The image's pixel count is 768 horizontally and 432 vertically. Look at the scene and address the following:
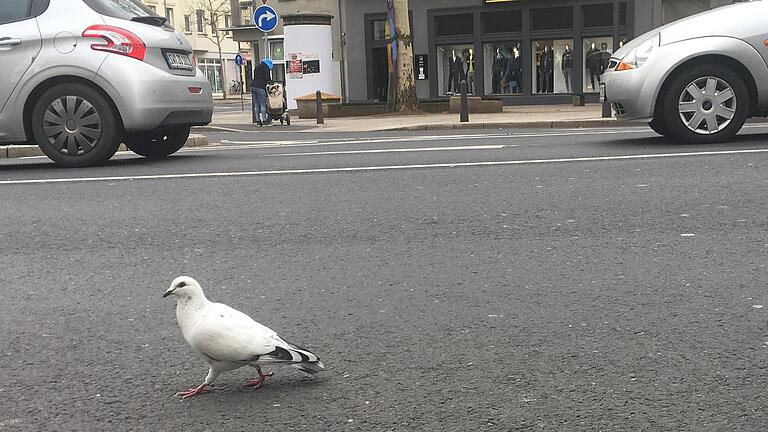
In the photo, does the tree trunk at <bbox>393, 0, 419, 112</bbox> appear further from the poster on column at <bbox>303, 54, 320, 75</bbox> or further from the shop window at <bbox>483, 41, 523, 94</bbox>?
the shop window at <bbox>483, 41, 523, 94</bbox>

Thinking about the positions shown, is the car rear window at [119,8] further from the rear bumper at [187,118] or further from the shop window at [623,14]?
the shop window at [623,14]

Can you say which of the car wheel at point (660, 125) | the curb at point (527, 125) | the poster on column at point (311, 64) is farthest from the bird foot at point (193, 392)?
the poster on column at point (311, 64)

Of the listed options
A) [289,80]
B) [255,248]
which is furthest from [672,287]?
[289,80]

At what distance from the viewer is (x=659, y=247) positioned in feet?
13.3

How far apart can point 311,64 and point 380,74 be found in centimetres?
672

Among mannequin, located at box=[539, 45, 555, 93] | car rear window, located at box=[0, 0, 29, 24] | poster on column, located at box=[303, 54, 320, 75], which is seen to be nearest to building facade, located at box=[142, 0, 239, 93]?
mannequin, located at box=[539, 45, 555, 93]

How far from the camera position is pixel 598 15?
27344 mm

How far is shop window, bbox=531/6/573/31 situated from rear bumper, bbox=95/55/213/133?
21490mm

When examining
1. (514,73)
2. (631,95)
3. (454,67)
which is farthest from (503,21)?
(631,95)

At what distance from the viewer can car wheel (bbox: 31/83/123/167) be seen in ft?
25.6

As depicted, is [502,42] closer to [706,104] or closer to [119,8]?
[706,104]

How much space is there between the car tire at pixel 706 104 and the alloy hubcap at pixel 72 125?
17.5 feet

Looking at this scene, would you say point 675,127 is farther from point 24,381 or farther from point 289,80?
point 289,80

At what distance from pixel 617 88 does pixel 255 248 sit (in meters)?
5.47
